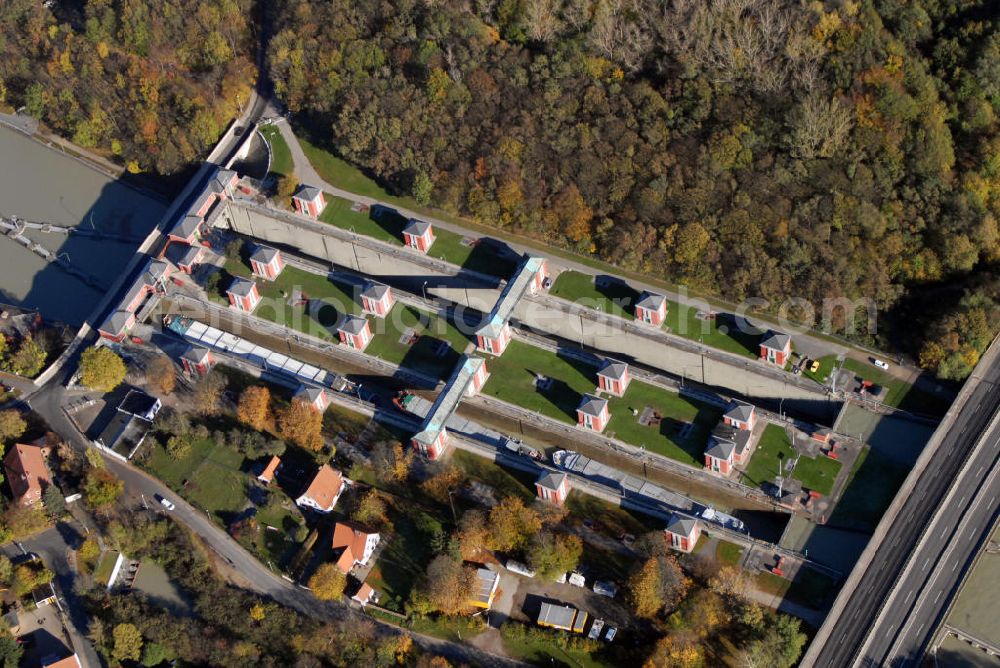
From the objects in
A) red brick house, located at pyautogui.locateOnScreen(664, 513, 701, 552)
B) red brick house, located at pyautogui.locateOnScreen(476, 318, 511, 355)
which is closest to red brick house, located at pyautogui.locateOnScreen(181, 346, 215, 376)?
red brick house, located at pyautogui.locateOnScreen(476, 318, 511, 355)

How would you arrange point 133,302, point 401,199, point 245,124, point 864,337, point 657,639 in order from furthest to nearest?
point 245,124 < point 401,199 < point 133,302 < point 864,337 < point 657,639

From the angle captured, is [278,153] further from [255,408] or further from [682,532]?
[682,532]

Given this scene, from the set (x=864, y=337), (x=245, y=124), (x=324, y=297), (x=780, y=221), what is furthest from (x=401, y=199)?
(x=864, y=337)

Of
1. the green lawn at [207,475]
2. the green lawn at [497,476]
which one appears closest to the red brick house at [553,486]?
the green lawn at [497,476]

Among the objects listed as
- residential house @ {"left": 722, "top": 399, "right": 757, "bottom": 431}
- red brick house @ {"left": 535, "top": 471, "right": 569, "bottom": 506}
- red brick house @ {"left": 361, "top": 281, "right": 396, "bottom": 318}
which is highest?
residential house @ {"left": 722, "top": 399, "right": 757, "bottom": 431}

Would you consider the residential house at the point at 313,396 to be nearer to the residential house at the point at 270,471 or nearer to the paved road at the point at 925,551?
the residential house at the point at 270,471

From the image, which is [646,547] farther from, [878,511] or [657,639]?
[878,511]

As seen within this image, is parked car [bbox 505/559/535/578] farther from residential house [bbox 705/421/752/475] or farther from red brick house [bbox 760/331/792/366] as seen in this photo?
red brick house [bbox 760/331/792/366]

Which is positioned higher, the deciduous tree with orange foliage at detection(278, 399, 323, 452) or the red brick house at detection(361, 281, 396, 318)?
the red brick house at detection(361, 281, 396, 318)
